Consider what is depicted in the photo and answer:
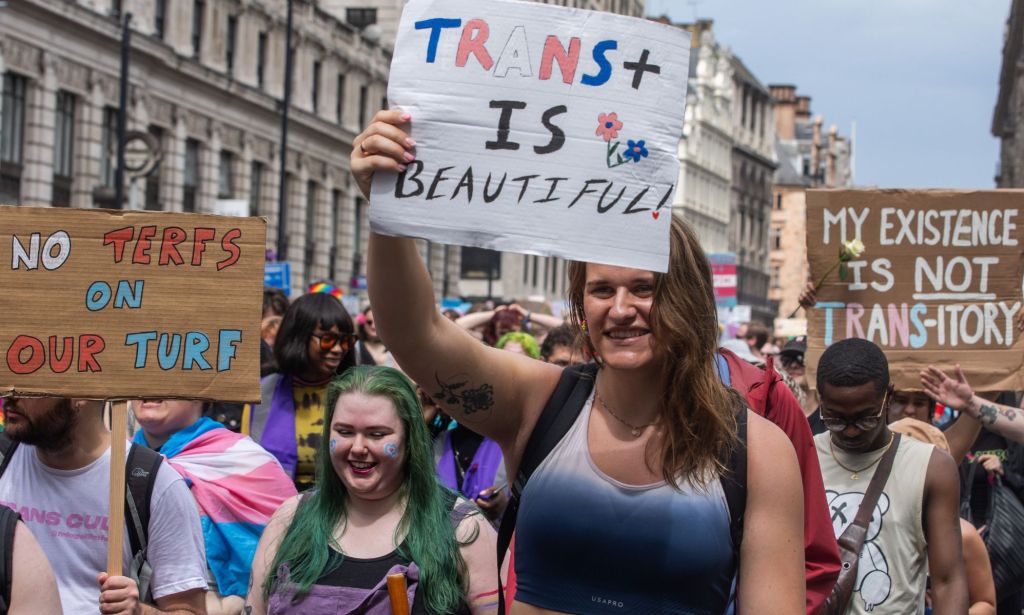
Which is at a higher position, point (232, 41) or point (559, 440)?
point (232, 41)

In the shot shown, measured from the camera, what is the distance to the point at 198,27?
42062 mm

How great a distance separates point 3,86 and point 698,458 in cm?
3116

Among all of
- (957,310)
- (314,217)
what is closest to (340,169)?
(314,217)

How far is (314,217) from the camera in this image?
171 ft

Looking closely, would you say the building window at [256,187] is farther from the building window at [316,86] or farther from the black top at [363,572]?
the black top at [363,572]

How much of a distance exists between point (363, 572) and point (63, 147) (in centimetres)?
3232

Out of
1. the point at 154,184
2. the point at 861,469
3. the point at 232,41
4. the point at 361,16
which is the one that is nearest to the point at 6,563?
the point at 861,469

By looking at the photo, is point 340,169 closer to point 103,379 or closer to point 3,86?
point 3,86

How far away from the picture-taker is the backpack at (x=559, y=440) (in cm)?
333

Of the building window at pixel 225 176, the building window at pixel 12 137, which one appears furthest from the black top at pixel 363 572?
the building window at pixel 225 176

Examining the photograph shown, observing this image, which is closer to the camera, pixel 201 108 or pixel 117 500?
pixel 117 500

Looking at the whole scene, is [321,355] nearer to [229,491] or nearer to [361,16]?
[229,491]

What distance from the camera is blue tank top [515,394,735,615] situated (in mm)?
3279

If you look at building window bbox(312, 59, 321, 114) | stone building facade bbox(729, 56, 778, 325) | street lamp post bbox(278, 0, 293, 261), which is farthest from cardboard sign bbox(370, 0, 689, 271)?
stone building facade bbox(729, 56, 778, 325)
